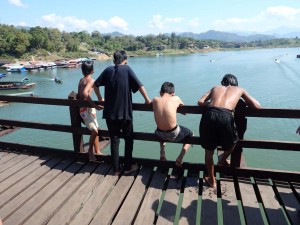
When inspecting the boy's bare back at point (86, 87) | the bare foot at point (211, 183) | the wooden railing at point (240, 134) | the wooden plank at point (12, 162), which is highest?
the boy's bare back at point (86, 87)

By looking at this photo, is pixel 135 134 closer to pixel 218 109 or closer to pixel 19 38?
pixel 218 109

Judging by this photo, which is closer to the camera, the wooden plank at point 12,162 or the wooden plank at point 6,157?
the wooden plank at point 12,162

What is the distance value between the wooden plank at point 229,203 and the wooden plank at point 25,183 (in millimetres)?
2775

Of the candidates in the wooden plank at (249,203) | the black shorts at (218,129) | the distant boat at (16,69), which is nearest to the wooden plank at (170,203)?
the black shorts at (218,129)

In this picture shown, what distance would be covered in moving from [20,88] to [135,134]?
3430 centimetres

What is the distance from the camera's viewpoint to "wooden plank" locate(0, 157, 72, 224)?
3.38 meters

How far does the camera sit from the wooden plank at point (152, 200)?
314 cm

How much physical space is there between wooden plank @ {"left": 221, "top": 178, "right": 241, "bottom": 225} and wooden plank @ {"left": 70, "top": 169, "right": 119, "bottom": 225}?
60.9 inches

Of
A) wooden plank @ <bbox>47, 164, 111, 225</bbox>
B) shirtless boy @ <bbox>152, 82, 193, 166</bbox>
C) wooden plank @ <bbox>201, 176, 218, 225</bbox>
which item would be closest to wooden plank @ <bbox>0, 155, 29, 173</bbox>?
wooden plank @ <bbox>47, 164, 111, 225</bbox>

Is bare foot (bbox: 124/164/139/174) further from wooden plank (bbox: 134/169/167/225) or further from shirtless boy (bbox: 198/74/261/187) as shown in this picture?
shirtless boy (bbox: 198/74/261/187)

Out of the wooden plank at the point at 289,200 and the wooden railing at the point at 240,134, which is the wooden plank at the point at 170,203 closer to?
the wooden railing at the point at 240,134

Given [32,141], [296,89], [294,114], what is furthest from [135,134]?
[296,89]

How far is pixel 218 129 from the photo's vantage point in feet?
11.5

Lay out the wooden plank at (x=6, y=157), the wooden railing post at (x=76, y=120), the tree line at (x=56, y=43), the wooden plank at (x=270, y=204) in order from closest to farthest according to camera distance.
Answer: the wooden plank at (x=270, y=204)
the wooden railing post at (x=76, y=120)
the wooden plank at (x=6, y=157)
the tree line at (x=56, y=43)
